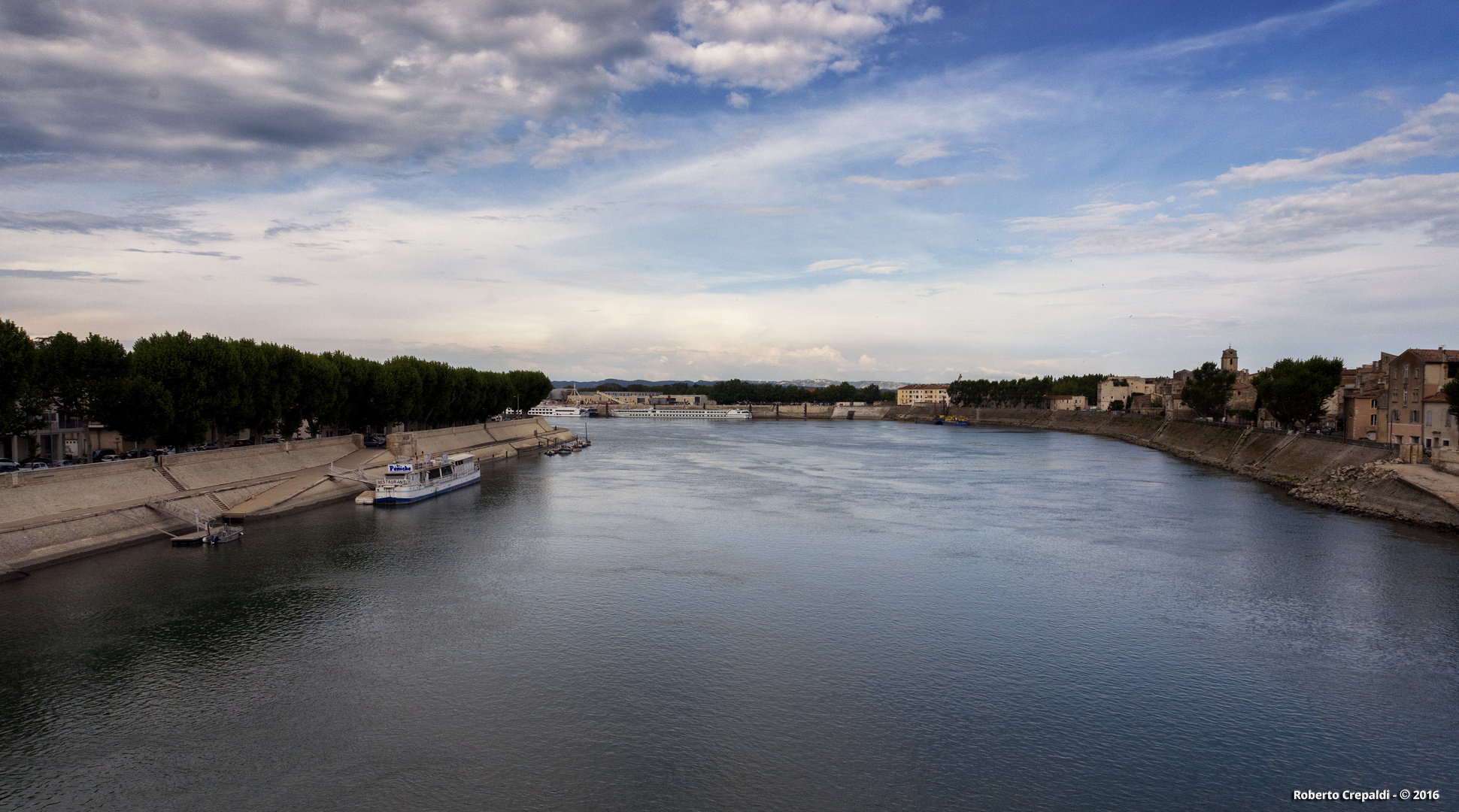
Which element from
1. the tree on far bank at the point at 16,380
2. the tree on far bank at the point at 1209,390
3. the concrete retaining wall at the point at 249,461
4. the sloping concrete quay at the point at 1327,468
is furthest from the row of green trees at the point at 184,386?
the tree on far bank at the point at 1209,390

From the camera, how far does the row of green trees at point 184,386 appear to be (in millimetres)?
31312

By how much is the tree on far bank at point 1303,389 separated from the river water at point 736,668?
22.5 meters

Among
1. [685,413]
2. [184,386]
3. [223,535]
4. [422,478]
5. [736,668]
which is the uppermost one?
[184,386]

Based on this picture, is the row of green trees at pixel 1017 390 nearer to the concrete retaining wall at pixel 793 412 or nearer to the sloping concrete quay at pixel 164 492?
the concrete retaining wall at pixel 793 412

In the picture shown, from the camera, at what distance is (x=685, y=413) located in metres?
179

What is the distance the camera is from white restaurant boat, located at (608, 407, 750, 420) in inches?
6939

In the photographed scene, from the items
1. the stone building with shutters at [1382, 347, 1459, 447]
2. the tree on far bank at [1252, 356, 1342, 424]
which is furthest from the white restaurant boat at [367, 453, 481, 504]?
the tree on far bank at [1252, 356, 1342, 424]

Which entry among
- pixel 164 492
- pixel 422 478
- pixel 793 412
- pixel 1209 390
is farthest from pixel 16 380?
pixel 793 412

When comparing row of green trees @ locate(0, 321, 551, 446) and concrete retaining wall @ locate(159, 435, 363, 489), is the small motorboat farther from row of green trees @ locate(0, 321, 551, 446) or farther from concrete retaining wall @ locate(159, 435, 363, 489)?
row of green trees @ locate(0, 321, 551, 446)

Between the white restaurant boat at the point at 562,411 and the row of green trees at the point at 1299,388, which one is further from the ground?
the row of green trees at the point at 1299,388

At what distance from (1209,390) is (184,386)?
86.1 m

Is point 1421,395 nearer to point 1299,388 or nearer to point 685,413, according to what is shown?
point 1299,388

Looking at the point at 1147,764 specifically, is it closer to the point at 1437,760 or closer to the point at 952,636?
the point at 1437,760

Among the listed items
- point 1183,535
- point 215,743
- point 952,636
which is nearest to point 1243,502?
point 1183,535
